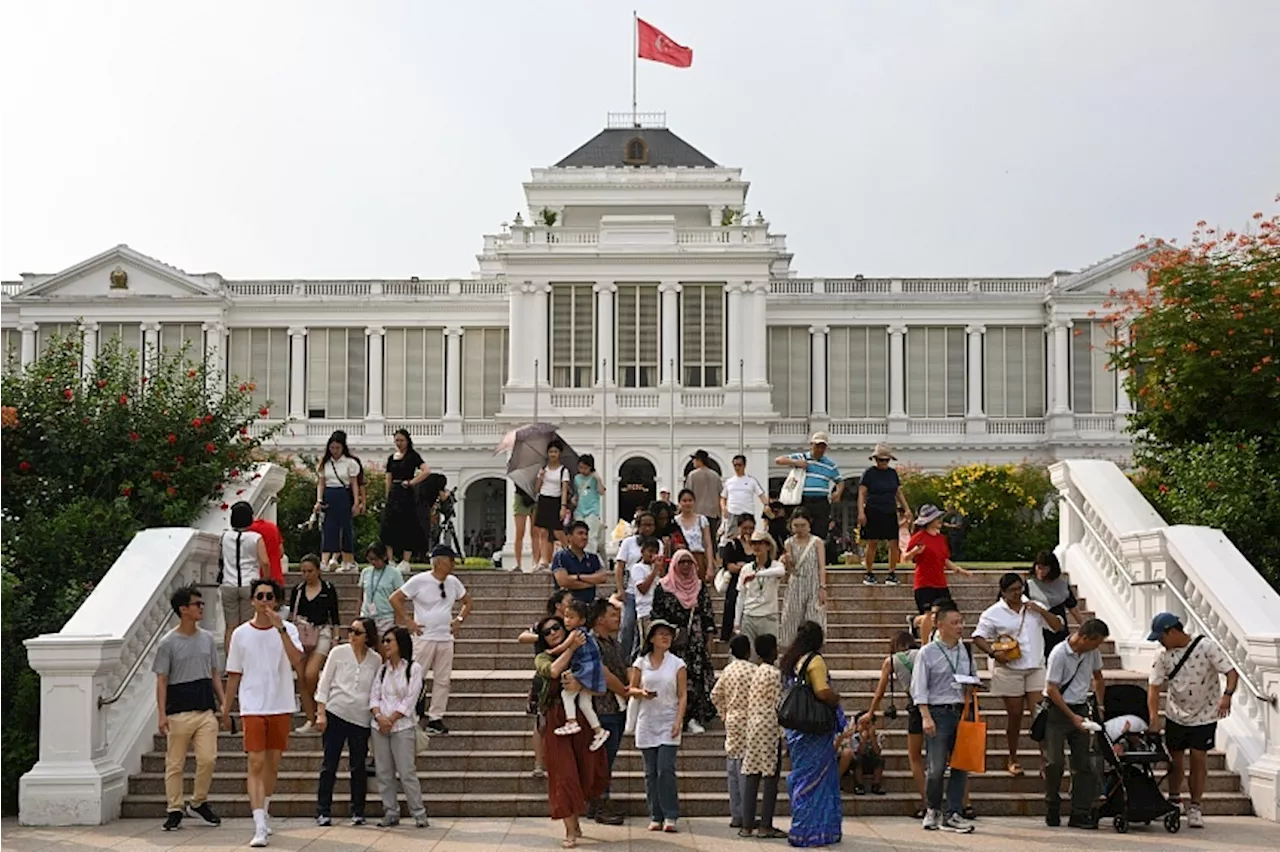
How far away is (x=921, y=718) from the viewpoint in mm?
11523

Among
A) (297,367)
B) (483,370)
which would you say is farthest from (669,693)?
(297,367)

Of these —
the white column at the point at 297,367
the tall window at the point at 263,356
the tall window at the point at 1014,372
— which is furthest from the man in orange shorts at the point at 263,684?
the tall window at the point at 1014,372

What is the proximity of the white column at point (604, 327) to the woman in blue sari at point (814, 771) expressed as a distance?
3591 cm

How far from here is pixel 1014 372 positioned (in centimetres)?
5059

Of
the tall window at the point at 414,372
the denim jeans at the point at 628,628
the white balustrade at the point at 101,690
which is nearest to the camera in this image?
the white balustrade at the point at 101,690

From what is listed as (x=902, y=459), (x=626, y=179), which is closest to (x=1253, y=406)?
(x=902, y=459)

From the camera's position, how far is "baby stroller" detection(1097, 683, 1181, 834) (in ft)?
37.6

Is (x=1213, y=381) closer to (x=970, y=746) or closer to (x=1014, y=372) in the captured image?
(x=970, y=746)

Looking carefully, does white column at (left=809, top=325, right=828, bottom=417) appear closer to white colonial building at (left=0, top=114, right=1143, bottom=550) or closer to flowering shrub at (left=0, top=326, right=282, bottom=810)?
white colonial building at (left=0, top=114, right=1143, bottom=550)

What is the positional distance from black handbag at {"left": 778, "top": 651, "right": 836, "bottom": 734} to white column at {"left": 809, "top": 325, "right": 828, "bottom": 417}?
39409 millimetres

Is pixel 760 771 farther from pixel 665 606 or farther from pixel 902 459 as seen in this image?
pixel 902 459

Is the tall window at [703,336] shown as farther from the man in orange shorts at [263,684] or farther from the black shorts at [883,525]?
the man in orange shorts at [263,684]

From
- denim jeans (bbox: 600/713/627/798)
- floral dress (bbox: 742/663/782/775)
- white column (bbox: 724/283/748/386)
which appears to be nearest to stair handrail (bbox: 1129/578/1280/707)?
floral dress (bbox: 742/663/782/775)

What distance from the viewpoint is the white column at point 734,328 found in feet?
153
